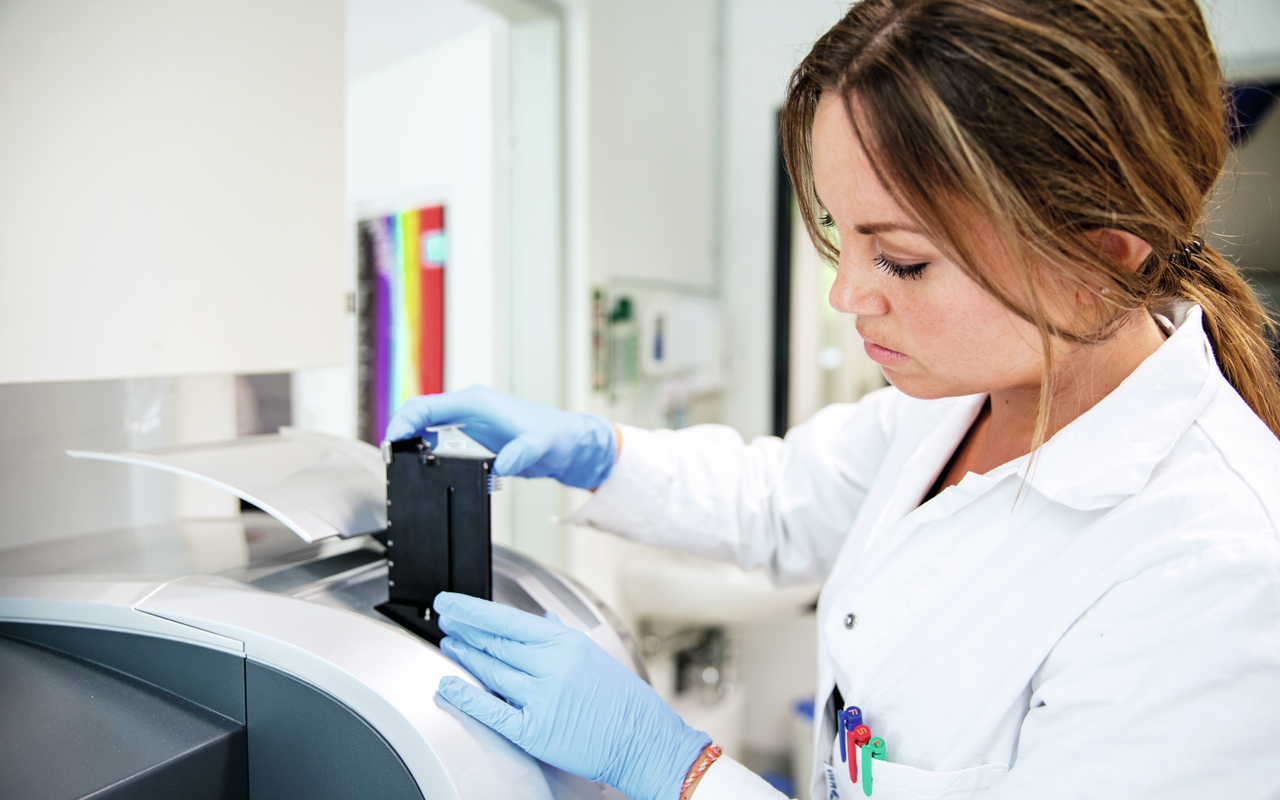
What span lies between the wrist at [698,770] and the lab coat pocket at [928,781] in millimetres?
147

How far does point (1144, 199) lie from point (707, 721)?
179cm

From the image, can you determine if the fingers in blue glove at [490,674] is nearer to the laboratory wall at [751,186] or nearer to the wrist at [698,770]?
the wrist at [698,770]

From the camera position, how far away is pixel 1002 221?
0.55 m

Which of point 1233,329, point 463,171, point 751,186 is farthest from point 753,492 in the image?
point 751,186

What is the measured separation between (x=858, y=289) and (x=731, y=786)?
0.45 m

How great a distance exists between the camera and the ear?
1.98ft

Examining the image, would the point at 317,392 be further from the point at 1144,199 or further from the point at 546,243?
the point at 1144,199

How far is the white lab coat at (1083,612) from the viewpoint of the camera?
1.72ft

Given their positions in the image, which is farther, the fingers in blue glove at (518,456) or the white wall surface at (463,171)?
the white wall surface at (463,171)

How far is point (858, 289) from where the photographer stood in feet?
2.18

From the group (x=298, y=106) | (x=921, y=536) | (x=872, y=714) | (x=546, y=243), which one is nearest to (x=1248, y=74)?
(x=546, y=243)

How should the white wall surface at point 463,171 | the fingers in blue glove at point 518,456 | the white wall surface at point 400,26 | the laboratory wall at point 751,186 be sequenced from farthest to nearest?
the laboratory wall at point 751,186, the white wall surface at point 400,26, the white wall surface at point 463,171, the fingers in blue glove at point 518,456

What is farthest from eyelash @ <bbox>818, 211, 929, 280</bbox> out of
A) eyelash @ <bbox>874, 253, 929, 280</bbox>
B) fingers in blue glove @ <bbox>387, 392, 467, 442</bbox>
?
fingers in blue glove @ <bbox>387, 392, 467, 442</bbox>

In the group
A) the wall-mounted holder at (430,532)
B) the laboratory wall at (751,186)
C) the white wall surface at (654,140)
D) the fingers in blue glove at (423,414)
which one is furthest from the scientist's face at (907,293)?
the laboratory wall at (751,186)
